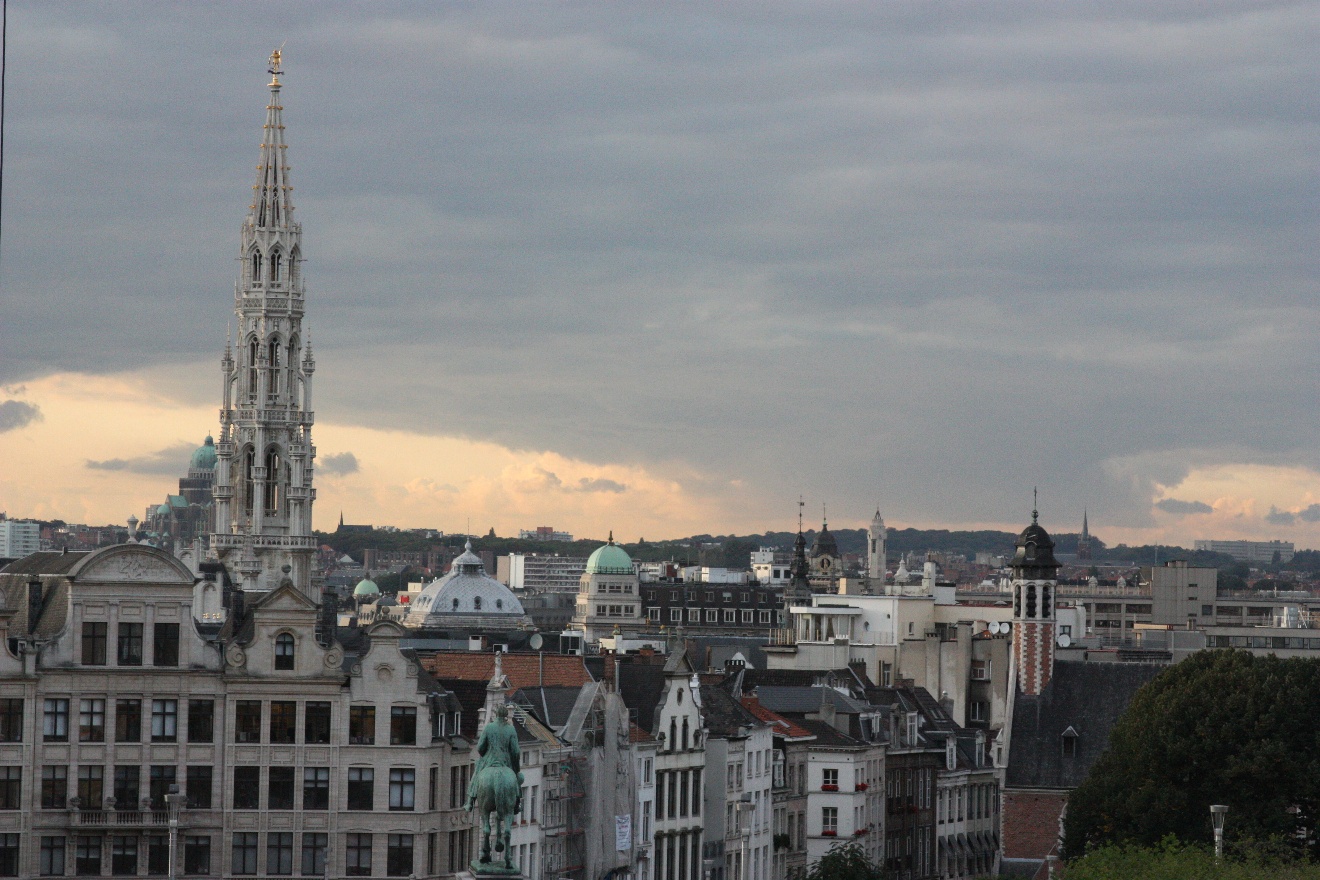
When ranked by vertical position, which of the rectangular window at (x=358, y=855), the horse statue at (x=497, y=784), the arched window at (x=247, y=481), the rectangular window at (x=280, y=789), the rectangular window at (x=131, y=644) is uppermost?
the arched window at (x=247, y=481)

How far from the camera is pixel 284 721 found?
351 ft

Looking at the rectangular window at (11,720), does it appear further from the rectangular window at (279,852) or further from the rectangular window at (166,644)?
the rectangular window at (279,852)

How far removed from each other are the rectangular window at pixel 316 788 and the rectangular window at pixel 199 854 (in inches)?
155

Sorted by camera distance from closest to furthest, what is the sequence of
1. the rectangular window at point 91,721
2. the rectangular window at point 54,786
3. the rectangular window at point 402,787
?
the rectangular window at point 54,786, the rectangular window at point 91,721, the rectangular window at point 402,787

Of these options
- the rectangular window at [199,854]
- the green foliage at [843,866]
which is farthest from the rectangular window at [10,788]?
the green foliage at [843,866]

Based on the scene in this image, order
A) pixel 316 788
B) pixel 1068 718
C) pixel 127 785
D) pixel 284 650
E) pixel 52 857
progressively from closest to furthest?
pixel 52 857, pixel 127 785, pixel 316 788, pixel 284 650, pixel 1068 718

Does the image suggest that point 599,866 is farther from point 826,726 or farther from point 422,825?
point 826,726

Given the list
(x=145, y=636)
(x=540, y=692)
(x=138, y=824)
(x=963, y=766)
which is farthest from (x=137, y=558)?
(x=963, y=766)

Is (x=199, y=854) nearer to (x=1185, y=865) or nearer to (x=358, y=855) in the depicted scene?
(x=358, y=855)

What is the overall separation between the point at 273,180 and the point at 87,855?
3291 inches

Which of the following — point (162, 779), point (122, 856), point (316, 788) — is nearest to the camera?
point (122, 856)

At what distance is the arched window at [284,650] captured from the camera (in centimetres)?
10725

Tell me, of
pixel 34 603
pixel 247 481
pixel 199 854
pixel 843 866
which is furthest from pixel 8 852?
pixel 247 481

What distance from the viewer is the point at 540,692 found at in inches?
4660
